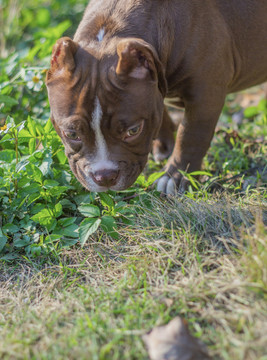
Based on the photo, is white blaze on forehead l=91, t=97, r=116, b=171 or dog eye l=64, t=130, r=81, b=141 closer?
white blaze on forehead l=91, t=97, r=116, b=171

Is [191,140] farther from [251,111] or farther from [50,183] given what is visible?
[251,111]

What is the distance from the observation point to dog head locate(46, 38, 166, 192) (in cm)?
293

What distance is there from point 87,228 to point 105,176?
16.2 inches

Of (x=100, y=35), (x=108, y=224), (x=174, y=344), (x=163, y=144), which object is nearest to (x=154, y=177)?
(x=108, y=224)

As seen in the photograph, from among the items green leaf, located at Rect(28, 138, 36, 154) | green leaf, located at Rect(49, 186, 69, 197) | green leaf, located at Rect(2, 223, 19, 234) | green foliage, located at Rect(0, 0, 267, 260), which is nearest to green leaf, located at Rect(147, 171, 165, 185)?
green foliage, located at Rect(0, 0, 267, 260)

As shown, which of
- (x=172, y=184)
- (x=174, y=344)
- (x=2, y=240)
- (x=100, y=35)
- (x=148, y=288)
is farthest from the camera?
(x=172, y=184)

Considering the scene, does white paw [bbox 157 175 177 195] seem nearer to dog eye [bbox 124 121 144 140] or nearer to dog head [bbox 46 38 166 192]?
dog head [bbox 46 38 166 192]

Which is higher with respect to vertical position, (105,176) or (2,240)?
(105,176)

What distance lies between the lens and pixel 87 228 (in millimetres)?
3238

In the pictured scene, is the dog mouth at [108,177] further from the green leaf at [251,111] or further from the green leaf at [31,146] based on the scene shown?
the green leaf at [251,111]

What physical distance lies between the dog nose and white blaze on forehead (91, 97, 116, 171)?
3 cm

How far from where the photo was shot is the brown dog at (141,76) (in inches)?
116

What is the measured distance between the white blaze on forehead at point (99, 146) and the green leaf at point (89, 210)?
38cm

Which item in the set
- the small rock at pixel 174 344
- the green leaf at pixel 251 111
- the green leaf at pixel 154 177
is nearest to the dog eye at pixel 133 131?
the green leaf at pixel 154 177
